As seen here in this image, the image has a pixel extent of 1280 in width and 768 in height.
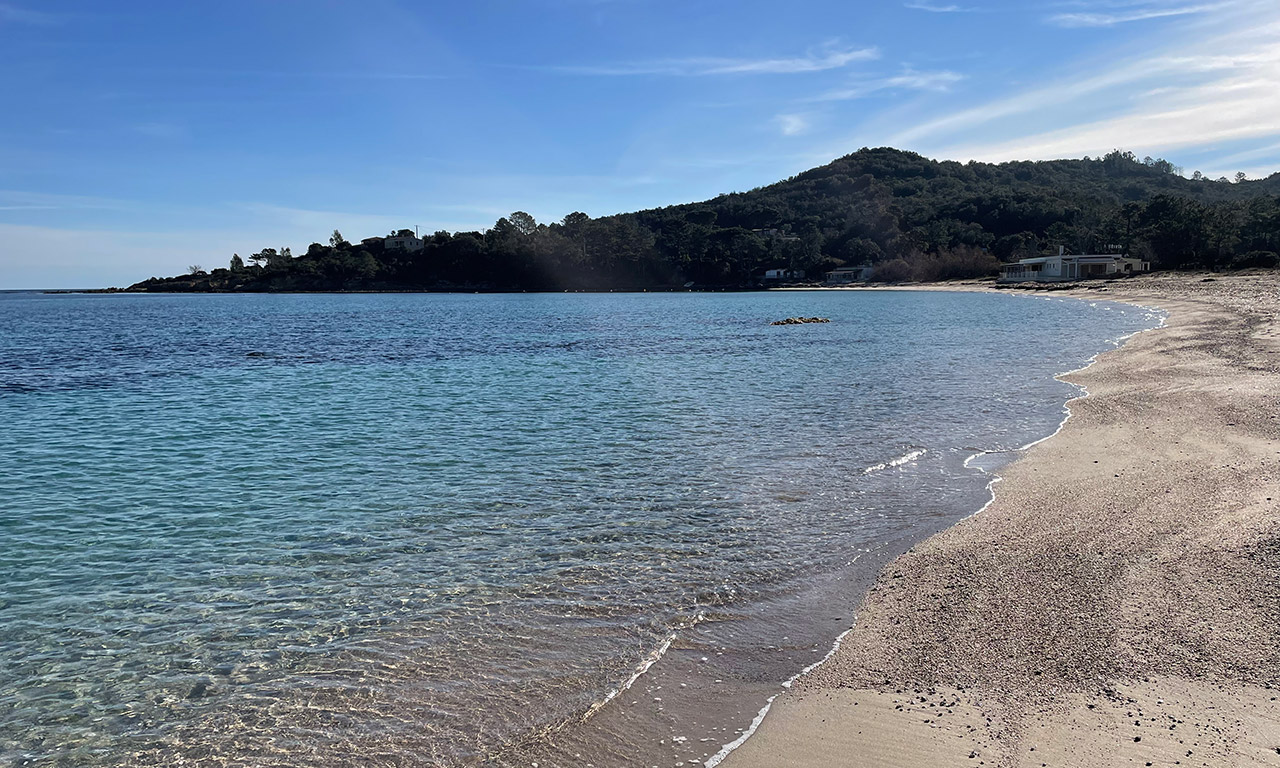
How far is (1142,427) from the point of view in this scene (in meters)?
13.7

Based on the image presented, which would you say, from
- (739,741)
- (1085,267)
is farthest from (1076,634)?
(1085,267)

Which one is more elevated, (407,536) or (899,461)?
(407,536)

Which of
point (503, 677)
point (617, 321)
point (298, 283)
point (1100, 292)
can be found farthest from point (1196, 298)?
point (298, 283)

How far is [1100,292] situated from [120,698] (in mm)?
88820

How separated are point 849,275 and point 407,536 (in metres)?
152

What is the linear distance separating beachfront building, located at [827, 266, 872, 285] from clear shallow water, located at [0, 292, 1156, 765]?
132091mm

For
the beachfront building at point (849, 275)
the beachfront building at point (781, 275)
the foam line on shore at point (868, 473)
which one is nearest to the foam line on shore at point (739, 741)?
the foam line on shore at point (868, 473)

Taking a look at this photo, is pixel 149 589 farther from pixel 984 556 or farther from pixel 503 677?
pixel 984 556

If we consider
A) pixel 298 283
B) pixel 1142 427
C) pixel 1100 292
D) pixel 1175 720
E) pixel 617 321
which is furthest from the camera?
pixel 298 283

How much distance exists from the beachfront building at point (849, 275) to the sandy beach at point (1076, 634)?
473ft

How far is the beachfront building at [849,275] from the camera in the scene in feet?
493

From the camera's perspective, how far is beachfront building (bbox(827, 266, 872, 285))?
150125 mm

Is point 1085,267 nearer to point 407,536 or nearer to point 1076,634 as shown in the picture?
point 1076,634

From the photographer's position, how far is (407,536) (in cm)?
899
